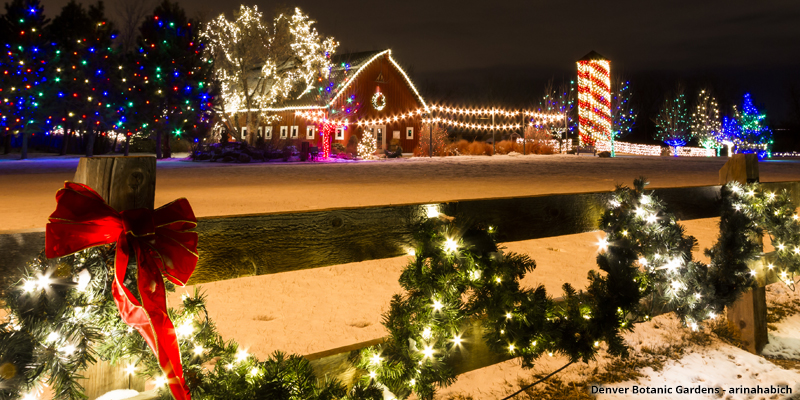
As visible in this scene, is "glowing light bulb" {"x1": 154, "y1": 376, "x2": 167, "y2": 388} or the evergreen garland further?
the evergreen garland

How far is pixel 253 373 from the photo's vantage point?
1.92m

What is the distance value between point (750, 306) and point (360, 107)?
1347 inches

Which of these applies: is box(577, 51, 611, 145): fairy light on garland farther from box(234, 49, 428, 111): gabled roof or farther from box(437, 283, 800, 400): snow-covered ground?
box(437, 283, 800, 400): snow-covered ground

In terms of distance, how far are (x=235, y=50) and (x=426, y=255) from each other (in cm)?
3546

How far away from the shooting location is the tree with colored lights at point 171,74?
3262 cm

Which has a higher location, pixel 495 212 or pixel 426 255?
pixel 495 212

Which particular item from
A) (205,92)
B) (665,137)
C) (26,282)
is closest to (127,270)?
(26,282)

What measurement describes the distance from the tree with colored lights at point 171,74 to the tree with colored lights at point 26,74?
4.98 m

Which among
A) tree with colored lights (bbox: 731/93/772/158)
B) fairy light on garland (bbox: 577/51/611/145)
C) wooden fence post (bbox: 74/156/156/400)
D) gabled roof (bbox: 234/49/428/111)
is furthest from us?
tree with colored lights (bbox: 731/93/772/158)

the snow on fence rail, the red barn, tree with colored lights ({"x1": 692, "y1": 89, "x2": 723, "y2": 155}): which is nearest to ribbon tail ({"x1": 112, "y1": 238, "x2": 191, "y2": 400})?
the red barn

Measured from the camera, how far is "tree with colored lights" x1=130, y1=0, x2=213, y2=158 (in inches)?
1284

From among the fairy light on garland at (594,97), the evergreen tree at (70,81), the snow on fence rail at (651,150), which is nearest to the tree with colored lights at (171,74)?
the evergreen tree at (70,81)

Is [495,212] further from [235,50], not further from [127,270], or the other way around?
[235,50]

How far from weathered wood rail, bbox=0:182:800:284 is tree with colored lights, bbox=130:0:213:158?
34026mm
